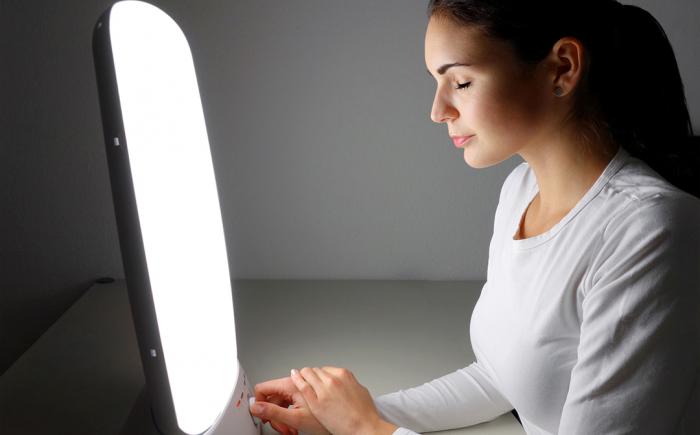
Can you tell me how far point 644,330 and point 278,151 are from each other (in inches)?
35.4

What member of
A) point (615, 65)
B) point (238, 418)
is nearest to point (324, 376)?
point (238, 418)

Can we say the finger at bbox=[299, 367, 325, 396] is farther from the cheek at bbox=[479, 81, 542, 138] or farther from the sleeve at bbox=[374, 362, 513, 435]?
the cheek at bbox=[479, 81, 542, 138]

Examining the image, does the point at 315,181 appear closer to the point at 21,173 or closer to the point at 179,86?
the point at 21,173

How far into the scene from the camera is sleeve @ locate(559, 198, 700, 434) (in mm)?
670

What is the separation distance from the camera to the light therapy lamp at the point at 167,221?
0.59m

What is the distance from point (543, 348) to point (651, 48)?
0.33 meters

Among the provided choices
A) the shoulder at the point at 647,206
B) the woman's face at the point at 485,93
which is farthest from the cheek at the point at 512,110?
the shoulder at the point at 647,206

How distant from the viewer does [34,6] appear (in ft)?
4.44

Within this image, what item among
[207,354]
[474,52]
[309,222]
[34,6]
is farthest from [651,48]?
[34,6]

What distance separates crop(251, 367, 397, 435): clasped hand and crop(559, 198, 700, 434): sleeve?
25 centimetres

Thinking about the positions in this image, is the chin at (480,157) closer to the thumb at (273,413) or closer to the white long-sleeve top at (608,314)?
the white long-sleeve top at (608,314)

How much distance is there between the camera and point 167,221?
66 cm

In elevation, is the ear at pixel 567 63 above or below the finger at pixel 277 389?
above

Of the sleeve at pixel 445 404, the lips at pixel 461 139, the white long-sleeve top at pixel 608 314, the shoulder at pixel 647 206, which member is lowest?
the sleeve at pixel 445 404
